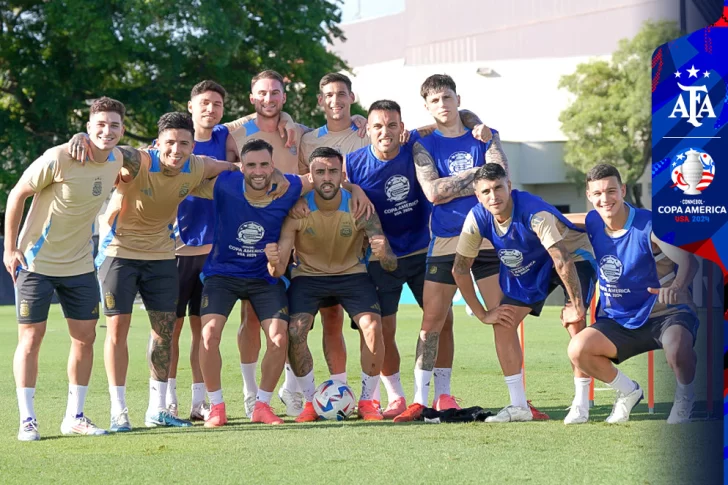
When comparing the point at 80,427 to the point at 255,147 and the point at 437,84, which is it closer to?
the point at 255,147

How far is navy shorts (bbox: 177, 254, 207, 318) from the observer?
23.8ft

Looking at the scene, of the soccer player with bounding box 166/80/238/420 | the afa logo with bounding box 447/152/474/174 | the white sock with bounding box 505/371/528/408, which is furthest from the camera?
the soccer player with bounding box 166/80/238/420

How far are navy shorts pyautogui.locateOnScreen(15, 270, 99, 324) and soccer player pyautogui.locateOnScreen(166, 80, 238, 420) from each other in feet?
3.57

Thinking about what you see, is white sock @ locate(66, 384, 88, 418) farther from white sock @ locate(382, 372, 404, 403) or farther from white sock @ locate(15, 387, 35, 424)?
white sock @ locate(382, 372, 404, 403)

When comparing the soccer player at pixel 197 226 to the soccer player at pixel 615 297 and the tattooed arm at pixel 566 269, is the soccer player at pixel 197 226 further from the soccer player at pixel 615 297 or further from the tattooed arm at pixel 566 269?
the soccer player at pixel 615 297

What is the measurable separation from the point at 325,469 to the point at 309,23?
24.5 meters

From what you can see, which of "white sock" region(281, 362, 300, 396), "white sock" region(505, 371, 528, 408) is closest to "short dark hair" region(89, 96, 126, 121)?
"white sock" region(281, 362, 300, 396)

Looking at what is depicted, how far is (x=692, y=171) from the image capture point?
3.79ft

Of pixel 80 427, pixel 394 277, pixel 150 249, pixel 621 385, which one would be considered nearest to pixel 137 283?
pixel 150 249

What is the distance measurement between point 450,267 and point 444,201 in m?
0.44

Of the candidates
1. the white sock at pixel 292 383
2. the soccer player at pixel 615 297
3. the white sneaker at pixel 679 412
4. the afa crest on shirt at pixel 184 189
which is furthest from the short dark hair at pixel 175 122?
the white sneaker at pixel 679 412

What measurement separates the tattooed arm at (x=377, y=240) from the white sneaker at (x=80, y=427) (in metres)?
2.10

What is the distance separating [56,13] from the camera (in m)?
26.1

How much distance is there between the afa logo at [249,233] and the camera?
6.78 metres
